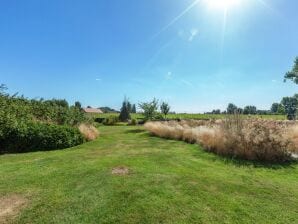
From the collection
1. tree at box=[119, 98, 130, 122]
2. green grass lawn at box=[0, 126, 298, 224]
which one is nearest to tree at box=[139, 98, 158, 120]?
tree at box=[119, 98, 130, 122]

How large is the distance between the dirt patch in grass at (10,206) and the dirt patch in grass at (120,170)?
75.4 inches

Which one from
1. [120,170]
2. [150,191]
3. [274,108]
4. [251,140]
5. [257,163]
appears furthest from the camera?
[274,108]

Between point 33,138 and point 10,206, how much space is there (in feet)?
19.0

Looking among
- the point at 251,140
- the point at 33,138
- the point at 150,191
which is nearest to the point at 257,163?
the point at 251,140

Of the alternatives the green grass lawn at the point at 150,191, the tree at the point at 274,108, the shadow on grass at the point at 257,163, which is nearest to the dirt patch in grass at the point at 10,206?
the green grass lawn at the point at 150,191

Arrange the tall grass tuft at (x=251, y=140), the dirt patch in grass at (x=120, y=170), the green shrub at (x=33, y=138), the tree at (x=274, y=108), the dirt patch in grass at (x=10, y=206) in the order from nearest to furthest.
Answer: the dirt patch in grass at (x=10, y=206) → the dirt patch in grass at (x=120, y=170) → the tall grass tuft at (x=251, y=140) → the green shrub at (x=33, y=138) → the tree at (x=274, y=108)

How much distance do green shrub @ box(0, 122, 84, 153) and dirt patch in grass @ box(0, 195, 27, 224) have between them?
5309 mm

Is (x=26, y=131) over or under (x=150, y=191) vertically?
over

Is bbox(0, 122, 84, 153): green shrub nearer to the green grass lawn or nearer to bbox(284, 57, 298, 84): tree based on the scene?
the green grass lawn

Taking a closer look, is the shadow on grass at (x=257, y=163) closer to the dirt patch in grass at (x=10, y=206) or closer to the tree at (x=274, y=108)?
the dirt patch in grass at (x=10, y=206)

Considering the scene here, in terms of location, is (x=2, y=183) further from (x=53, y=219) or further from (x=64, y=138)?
(x=64, y=138)

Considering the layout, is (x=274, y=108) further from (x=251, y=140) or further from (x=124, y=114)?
(x=251, y=140)

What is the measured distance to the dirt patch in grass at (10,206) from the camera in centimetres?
330

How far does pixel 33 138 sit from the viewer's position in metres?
8.95
